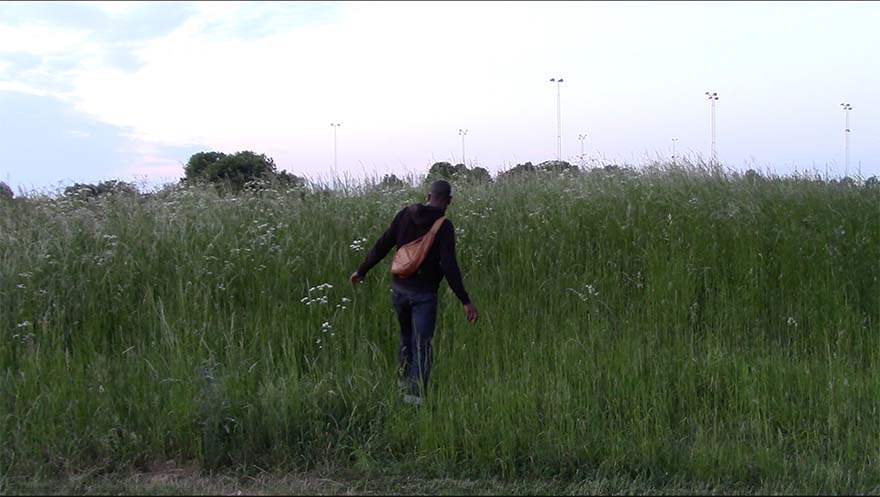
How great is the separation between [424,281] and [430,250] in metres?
0.31

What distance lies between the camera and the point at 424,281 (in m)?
6.80

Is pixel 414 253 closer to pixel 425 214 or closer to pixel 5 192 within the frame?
pixel 425 214

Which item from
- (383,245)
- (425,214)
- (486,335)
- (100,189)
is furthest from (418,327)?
(100,189)

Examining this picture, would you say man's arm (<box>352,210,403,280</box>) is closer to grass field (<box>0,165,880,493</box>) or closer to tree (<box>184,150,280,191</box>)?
grass field (<box>0,165,880,493</box>)

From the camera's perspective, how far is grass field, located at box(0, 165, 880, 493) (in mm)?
5629

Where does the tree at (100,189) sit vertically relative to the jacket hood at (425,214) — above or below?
above

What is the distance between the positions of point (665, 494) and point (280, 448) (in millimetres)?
2711

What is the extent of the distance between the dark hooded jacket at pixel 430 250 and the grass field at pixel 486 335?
868 millimetres

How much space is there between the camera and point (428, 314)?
22.4ft

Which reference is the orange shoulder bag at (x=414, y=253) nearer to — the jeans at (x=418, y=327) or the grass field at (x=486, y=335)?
the jeans at (x=418, y=327)

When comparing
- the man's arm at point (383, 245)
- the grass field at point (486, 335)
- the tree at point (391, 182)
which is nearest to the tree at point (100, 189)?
the grass field at point (486, 335)

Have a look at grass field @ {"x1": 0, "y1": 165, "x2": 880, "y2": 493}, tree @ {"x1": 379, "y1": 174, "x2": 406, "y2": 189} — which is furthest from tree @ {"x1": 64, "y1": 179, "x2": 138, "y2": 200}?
tree @ {"x1": 379, "y1": 174, "x2": 406, "y2": 189}

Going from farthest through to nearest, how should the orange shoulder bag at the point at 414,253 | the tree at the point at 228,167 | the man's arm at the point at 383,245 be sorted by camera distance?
the tree at the point at 228,167 < the man's arm at the point at 383,245 < the orange shoulder bag at the point at 414,253

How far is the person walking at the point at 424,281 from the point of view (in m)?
6.66
